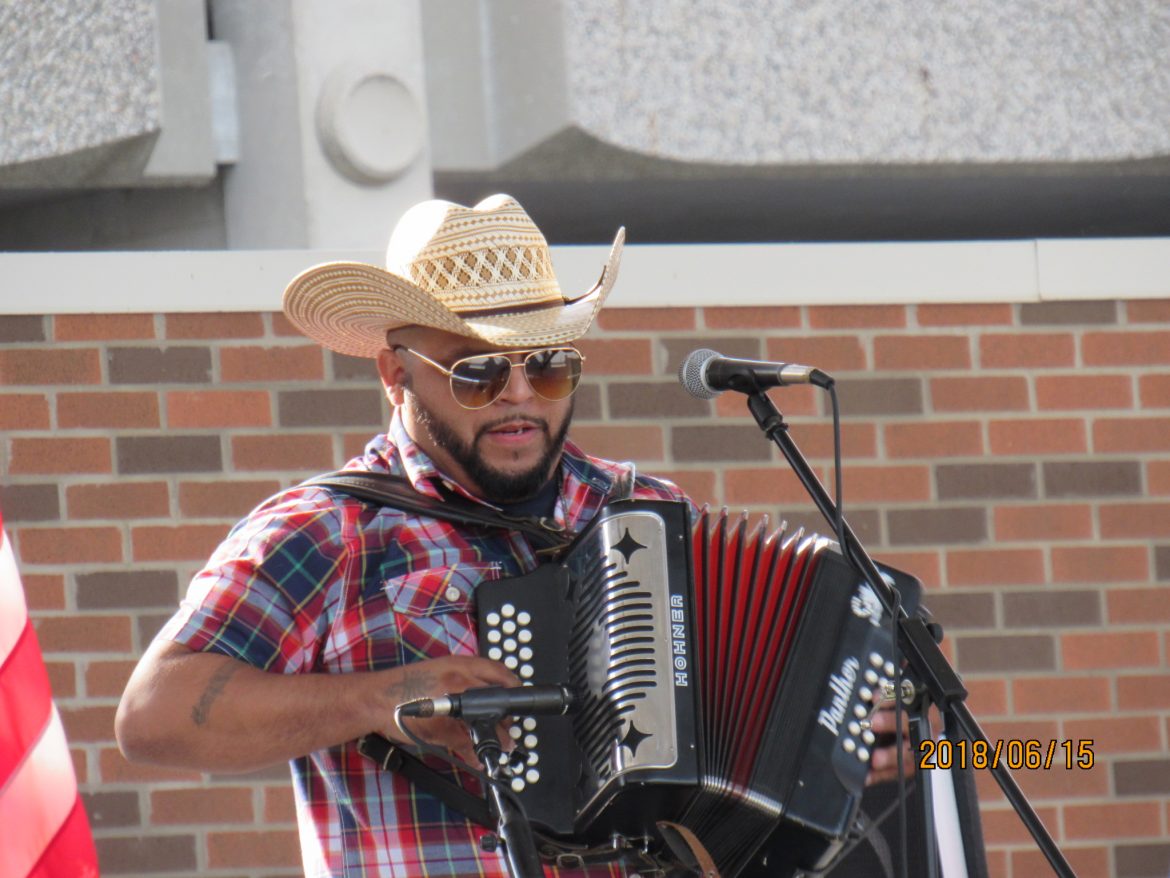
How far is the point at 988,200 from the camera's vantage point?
16.1 feet

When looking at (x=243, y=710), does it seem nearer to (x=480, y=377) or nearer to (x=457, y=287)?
(x=480, y=377)

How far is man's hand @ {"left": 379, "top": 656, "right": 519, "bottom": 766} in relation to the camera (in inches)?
93.0

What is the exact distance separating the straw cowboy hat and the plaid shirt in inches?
11.8

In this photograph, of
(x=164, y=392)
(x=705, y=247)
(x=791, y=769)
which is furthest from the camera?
(x=705, y=247)

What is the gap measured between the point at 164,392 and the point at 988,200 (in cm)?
225

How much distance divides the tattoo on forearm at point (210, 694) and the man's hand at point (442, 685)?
224 mm

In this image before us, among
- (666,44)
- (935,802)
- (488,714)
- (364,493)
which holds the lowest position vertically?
(935,802)

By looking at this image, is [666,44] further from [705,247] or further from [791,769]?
[791,769]

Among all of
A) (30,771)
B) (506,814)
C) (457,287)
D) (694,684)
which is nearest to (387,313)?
(457,287)

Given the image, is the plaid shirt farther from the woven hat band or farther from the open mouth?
the woven hat band

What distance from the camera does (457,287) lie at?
281 cm

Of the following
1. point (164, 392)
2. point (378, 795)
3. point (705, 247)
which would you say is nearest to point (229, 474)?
point (164, 392)

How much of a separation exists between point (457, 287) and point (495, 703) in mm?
799

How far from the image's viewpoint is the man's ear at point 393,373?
2.86 m
